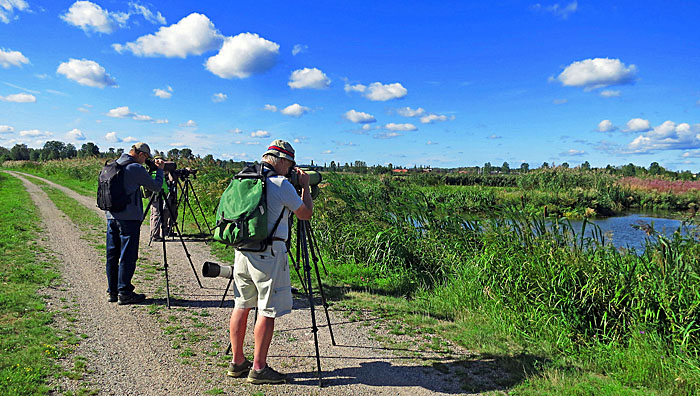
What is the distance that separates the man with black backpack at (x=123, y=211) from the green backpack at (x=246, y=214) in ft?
8.65

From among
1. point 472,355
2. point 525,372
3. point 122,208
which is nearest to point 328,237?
point 122,208

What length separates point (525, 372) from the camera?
395 cm

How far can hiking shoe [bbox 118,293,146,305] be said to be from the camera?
18.5ft

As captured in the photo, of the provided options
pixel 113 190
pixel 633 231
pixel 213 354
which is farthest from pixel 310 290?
pixel 633 231

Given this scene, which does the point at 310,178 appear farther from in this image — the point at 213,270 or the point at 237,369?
the point at 237,369

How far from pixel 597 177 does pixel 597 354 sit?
25753 mm

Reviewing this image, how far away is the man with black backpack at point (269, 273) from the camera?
3.52 metres

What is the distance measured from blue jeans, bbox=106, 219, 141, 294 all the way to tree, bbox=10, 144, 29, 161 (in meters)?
91.6

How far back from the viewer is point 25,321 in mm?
4801

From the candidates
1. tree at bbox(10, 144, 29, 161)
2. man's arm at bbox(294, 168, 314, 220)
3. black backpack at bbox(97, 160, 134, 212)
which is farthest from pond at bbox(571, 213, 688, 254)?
tree at bbox(10, 144, 29, 161)

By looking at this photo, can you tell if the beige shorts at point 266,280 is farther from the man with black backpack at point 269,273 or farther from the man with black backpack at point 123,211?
the man with black backpack at point 123,211

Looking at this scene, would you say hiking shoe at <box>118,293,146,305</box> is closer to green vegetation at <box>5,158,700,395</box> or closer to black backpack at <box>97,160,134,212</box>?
black backpack at <box>97,160,134,212</box>

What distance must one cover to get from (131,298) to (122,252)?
65cm

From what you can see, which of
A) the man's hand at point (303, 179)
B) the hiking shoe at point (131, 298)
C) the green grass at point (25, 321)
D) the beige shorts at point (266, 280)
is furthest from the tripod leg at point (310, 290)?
the hiking shoe at point (131, 298)
